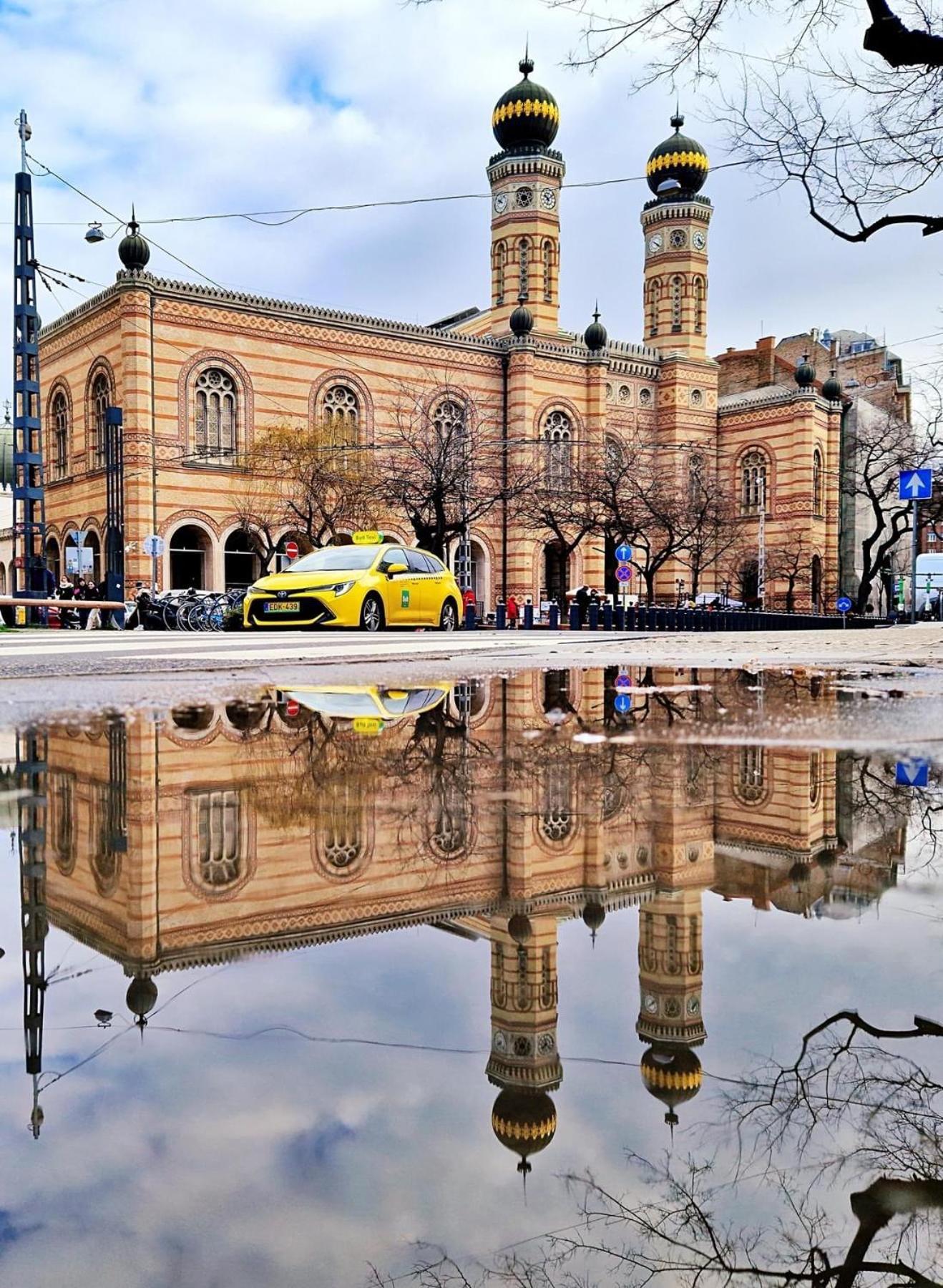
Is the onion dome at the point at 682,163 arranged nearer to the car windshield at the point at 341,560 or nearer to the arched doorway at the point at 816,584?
the arched doorway at the point at 816,584

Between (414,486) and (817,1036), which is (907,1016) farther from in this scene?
(414,486)

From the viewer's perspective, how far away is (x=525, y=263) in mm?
43438

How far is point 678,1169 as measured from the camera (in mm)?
927

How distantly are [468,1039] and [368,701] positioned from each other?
3533mm

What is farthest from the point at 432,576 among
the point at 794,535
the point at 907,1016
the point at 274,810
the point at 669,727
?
the point at 794,535

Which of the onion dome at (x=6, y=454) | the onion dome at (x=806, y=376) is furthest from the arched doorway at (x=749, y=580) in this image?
the onion dome at (x=6, y=454)

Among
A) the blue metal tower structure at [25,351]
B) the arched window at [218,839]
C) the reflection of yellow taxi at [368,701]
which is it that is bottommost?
the arched window at [218,839]

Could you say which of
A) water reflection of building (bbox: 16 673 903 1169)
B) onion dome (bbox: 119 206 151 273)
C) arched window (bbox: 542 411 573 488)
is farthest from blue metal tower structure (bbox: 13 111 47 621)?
water reflection of building (bbox: 16 673 903 1169)

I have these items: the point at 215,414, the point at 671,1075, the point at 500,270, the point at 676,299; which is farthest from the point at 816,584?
the point at 671,1075

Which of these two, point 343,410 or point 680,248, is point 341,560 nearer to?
point 343,410

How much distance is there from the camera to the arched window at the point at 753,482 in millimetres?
46781

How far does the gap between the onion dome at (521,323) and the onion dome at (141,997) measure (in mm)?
39676

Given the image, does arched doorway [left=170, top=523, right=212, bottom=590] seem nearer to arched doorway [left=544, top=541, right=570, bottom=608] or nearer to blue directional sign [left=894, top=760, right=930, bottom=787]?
arched doorway [left=544, top=541, right=570, bottom=608]

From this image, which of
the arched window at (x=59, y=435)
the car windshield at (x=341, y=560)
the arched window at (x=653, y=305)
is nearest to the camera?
the car windshield at (x=341, y=560)
